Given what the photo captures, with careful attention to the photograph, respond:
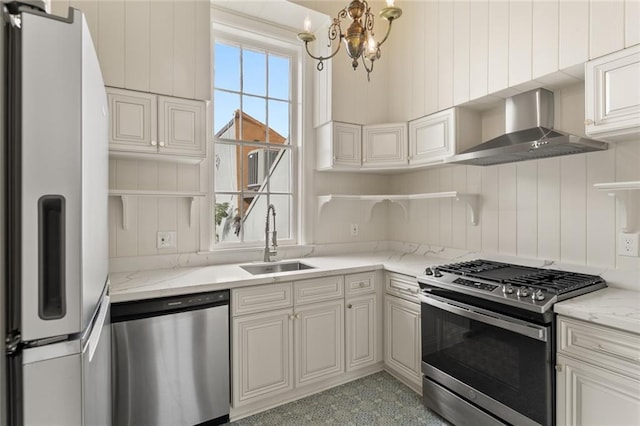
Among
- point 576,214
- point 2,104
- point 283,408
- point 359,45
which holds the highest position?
point 359,45

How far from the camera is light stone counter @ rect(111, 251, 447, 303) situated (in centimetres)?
177

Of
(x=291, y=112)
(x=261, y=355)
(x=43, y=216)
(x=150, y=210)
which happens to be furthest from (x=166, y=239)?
(x=43, y=216)

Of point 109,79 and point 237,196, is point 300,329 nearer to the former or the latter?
point 237,196

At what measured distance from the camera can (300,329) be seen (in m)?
2.21

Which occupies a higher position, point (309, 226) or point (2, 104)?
point (2, 104)

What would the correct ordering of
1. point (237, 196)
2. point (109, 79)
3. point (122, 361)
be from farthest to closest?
point (237, 196) → point (109, 79) → point (122, 361)

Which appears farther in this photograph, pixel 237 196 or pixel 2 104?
pixel 237 196

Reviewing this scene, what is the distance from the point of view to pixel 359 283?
95.8 inches

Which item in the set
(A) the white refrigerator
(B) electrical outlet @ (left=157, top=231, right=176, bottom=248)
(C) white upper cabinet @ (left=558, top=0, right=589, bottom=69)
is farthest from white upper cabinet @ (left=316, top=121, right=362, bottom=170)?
(A) the white refrigerator

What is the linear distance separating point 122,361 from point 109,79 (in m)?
1.57

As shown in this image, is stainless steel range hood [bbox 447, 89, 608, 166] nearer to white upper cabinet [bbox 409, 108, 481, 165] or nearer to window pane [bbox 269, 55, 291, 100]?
white upper cabinet [bbox 409, 108, 481, 165]

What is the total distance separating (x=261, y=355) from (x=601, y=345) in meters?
1.72

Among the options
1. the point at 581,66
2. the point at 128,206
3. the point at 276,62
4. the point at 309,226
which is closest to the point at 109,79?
the point at 128,206

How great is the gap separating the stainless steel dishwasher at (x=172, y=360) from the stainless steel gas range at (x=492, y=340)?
1.26 metres
